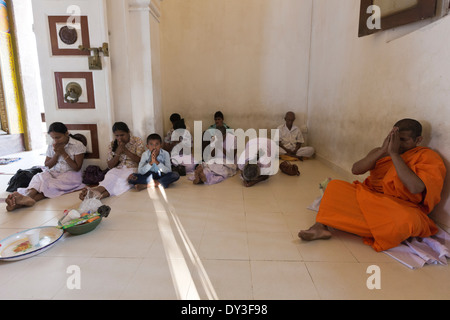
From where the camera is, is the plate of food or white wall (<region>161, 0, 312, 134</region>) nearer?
the plate of food

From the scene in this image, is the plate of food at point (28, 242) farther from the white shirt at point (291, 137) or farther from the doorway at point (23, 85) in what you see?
the doorway at point (23, 85)

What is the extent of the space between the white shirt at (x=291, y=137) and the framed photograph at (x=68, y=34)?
3921 mm

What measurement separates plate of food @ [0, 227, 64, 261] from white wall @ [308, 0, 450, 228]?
319 centimetres

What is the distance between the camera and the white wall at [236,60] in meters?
5.51

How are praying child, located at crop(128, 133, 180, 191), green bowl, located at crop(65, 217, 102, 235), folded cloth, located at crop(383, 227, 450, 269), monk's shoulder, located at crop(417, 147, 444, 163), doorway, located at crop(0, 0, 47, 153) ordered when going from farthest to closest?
doorway, located at crop(0, 0, 47, 153) → praying child, located at crop(128, 133, 180, 191) → green bowl, located at crop(65, 217, 102, 235) → monk's shoulder, located at crop(417, 147, 444, 163) → folded cloth, located at crop(383, 227, 450, 269)

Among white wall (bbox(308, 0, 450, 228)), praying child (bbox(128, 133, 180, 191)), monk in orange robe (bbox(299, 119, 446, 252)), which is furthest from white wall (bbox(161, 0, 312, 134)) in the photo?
monk in orange robe (bbox(299, 119, 446, 252))

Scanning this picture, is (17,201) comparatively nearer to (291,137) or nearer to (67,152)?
(67,152)

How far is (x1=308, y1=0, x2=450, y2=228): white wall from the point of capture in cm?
213

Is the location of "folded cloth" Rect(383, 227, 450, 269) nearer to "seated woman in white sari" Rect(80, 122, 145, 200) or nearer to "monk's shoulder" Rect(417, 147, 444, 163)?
"monk's shoulder" Rect(417, 147, 444, 163)

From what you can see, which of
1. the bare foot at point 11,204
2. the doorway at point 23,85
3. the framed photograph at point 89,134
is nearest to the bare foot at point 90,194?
the bare foot at point 11,204
